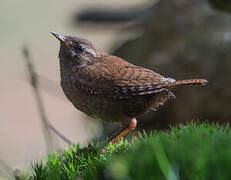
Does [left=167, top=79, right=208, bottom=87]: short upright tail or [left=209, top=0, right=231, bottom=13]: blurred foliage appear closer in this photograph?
[left=167, top=79, right=208, bottom=87]: short upright tail

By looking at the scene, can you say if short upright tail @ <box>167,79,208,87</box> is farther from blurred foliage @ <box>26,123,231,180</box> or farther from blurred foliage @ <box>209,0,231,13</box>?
blurred foliage @ <box>209,0,231,13</box>

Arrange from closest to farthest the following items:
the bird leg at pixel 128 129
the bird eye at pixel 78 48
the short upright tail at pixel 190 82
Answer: the short upright tail at pixel 190 82 < the bird leg at pixel 128 129 < the bird eye at pixel 78 48

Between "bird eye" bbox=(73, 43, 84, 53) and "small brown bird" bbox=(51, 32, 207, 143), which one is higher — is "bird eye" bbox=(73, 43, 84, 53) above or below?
above

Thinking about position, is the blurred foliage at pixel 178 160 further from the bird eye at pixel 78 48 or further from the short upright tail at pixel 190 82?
the bird eye at pixel 78 48

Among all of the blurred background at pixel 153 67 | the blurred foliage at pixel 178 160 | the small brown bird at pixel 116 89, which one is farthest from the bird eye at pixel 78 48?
the blurred foliage at pixel 178 160

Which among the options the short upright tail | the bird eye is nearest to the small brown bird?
the short upright tail

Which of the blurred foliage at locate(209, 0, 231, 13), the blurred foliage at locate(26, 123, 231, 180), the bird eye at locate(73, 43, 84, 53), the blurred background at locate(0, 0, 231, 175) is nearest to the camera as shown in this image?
the blurred foliage at locate(26, 123, 231, 180)
